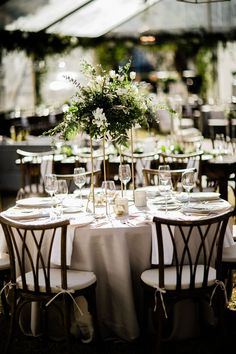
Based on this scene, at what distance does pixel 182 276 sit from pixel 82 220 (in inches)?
27.9

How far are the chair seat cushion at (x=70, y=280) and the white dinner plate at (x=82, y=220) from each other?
0.92 ft

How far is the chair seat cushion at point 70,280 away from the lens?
3611 millimetres

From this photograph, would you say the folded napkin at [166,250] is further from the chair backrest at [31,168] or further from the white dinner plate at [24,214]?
the chair backrest at [31,168]

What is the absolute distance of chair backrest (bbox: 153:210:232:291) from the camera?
345 cm

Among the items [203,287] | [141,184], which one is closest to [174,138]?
[141,184]

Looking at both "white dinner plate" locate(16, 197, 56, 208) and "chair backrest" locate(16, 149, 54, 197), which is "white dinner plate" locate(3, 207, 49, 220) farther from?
"chair backrest" locate(16, 149, 54, 197)

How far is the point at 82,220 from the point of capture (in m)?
3.92

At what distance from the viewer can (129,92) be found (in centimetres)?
413

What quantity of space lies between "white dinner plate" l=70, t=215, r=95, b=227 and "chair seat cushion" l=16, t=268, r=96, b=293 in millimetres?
281

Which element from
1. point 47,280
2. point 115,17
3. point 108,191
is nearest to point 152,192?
point 108,191

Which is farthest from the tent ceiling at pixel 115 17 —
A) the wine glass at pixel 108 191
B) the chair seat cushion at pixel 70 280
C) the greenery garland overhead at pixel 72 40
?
the chair seat cushion at pixel 70 280

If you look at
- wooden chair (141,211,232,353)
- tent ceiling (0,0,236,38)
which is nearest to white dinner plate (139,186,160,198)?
wooden chair (141,211,232,353)

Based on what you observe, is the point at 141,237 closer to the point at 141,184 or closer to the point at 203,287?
the point at 203,287

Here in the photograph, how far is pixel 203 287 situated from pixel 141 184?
337cm
